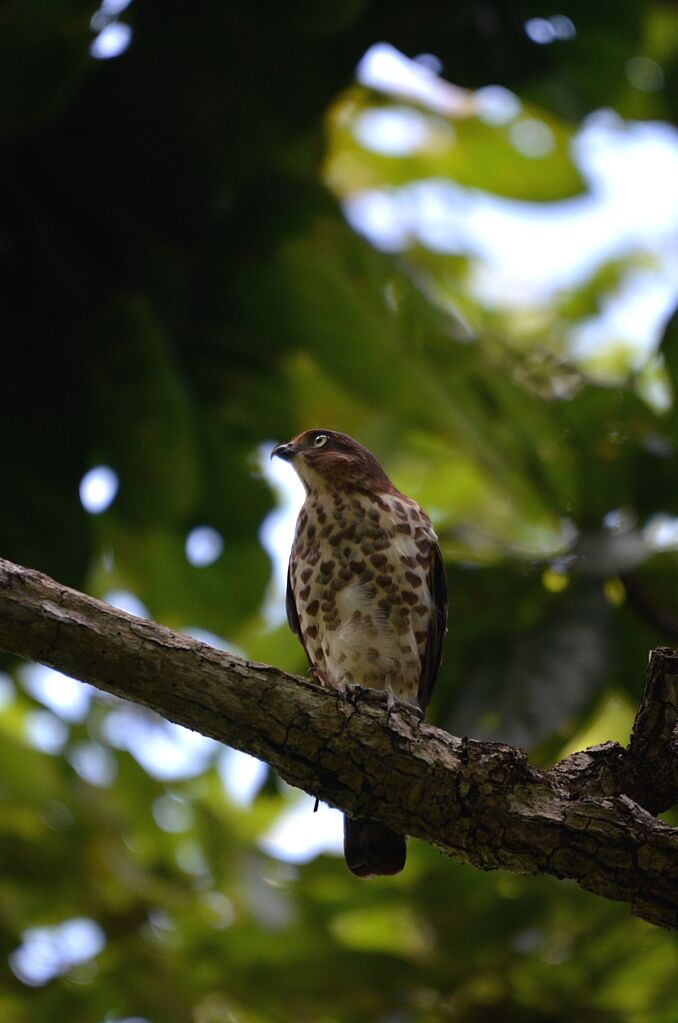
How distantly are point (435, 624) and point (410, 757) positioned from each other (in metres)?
1.74

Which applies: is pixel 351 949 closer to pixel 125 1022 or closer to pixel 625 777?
pixel 125 1022

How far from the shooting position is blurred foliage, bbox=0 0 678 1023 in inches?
241

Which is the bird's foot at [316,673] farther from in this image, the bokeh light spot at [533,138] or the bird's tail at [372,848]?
the bokeh light spot at [533,138]

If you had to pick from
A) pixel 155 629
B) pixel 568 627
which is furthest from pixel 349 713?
pixel 568 627

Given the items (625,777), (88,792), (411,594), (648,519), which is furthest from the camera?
(88,792)

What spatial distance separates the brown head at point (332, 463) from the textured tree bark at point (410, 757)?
6.12 feet

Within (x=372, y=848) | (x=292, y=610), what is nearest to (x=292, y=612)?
(x=292, y=610)

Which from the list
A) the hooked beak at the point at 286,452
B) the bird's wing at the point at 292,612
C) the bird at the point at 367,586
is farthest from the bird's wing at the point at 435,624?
the hooked beak at the point at 286,452

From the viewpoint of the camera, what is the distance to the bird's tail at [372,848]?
14.9ft

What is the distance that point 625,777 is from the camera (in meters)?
3.61

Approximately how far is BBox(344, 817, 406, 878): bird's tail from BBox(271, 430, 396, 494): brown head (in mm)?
1445

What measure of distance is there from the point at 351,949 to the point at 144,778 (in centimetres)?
153

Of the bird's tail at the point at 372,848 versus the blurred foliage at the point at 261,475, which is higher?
the blurred foliage at the point at 261,475

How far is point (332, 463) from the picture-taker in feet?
17.9
